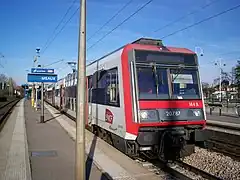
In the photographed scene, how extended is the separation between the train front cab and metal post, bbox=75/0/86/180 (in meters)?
2.67

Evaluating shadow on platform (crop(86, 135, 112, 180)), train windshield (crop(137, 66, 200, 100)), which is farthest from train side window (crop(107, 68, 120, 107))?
shadow on platform (crop(86, 135, 112, 180))

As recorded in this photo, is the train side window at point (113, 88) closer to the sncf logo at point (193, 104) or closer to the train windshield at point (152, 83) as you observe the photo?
the train windshield at point (152, 83)

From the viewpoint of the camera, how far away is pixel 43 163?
25.8 ft

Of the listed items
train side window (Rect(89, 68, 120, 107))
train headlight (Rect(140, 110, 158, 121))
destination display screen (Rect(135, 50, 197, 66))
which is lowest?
train headlight (Rect(140, 110, 158, 121))

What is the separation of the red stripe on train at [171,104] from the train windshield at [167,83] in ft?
0.48

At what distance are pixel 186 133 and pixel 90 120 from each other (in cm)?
488

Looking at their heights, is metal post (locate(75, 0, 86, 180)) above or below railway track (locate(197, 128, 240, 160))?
above

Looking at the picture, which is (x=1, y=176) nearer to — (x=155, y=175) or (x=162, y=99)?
(x=155, y=175)

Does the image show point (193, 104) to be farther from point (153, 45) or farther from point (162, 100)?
point (153, 45)

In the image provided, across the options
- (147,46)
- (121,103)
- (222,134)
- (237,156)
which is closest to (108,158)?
(121,103)

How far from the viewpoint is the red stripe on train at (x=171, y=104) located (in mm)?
7660

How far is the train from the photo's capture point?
7652mm

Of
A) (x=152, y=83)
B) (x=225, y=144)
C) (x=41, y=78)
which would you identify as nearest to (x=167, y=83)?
(x=152, y=83)

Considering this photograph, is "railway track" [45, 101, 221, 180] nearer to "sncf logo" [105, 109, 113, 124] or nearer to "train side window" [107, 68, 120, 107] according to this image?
"sncf logo" [105, 109, 113, 124]
